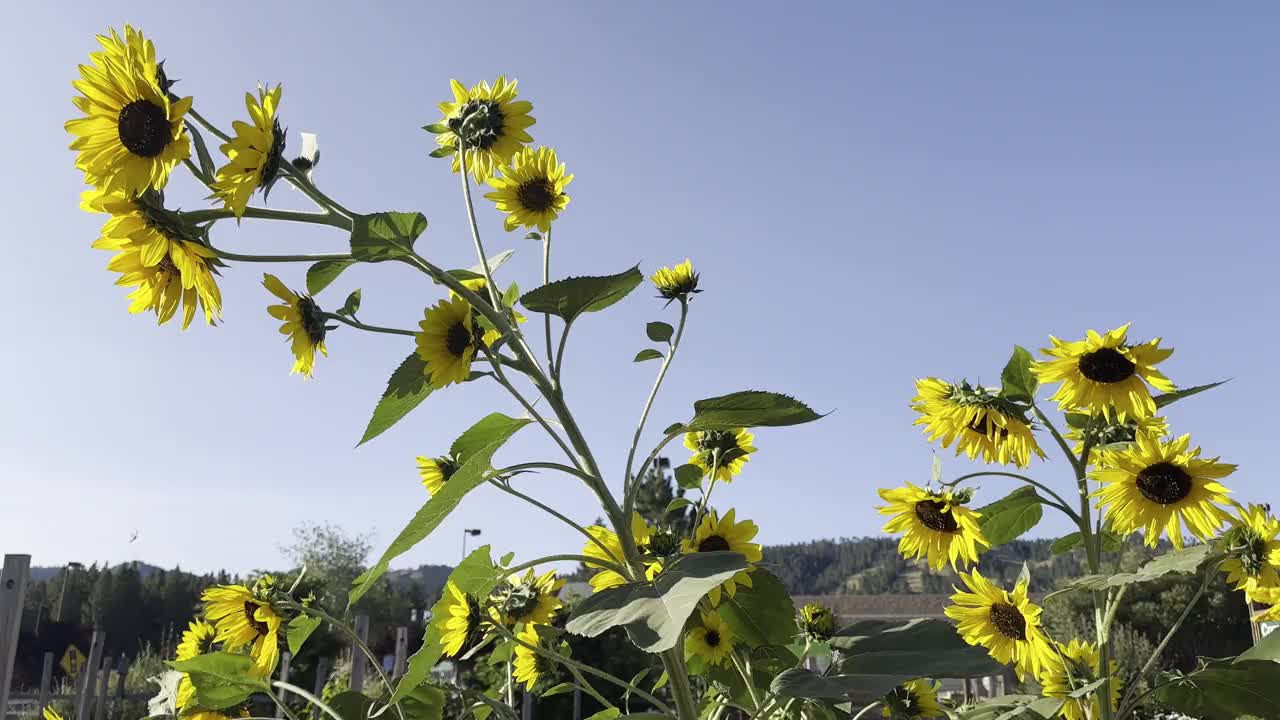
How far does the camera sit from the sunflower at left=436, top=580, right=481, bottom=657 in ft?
4.25

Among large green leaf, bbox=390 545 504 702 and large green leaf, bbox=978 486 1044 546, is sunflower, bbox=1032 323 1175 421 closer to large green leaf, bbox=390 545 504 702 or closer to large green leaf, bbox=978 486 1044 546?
large green leaf, bbox=978 486 1044 546

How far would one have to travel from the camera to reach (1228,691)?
56.0 inches

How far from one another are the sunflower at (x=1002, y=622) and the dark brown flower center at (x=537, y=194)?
102 cm

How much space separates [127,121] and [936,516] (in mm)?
1394

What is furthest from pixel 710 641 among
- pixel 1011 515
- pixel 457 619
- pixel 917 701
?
pixel 917 701

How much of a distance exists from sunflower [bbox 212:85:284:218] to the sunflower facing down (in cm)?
121

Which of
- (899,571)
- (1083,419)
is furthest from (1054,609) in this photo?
(899,571)

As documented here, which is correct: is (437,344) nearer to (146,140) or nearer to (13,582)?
(146,140)

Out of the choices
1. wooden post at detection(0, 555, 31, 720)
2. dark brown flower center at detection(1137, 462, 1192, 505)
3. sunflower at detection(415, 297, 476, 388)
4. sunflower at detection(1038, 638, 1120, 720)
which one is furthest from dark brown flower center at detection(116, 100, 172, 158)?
wooden post at detection(0, 555, 31, 720)

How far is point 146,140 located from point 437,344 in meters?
0.39

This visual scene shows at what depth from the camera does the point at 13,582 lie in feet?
9.83

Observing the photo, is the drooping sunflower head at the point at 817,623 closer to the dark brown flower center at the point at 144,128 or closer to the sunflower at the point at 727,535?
the sunflower at the point at 727,535

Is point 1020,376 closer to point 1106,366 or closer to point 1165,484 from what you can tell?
point 1106,366

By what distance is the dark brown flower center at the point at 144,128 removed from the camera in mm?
1000
